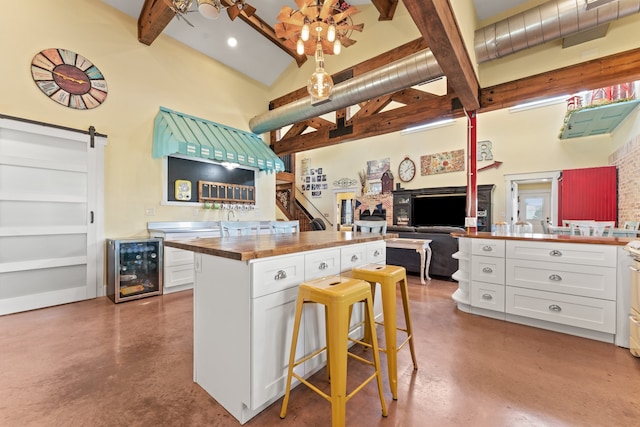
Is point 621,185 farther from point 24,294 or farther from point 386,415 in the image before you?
point 24,294

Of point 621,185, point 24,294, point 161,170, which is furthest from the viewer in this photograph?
point 621,185

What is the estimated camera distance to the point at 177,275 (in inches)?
157

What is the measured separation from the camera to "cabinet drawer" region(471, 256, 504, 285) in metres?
2.84

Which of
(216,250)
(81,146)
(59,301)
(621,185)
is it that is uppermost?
(81,146)

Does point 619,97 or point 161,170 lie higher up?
point 619,97

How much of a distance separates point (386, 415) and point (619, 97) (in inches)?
260

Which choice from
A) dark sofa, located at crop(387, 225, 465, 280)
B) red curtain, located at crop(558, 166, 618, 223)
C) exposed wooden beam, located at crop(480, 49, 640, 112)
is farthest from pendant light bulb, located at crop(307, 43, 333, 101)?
red curtain, located at crop(558, 166, 618, 223)

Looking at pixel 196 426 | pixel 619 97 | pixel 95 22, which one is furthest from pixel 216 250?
pixel 619 97

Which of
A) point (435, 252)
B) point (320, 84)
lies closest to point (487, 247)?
point (435, 252)

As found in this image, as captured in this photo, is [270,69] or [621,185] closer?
[621,185]

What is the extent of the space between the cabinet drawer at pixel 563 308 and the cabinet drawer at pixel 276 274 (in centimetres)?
245

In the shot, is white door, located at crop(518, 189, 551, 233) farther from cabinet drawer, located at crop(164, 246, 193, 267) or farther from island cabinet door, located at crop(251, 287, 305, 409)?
cabinet drawer, located at crop(164, 246, 193, 267)

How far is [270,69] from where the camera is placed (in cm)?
588

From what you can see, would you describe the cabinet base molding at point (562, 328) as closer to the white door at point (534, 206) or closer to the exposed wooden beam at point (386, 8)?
the exposed wooden beam at point (386, 8)
